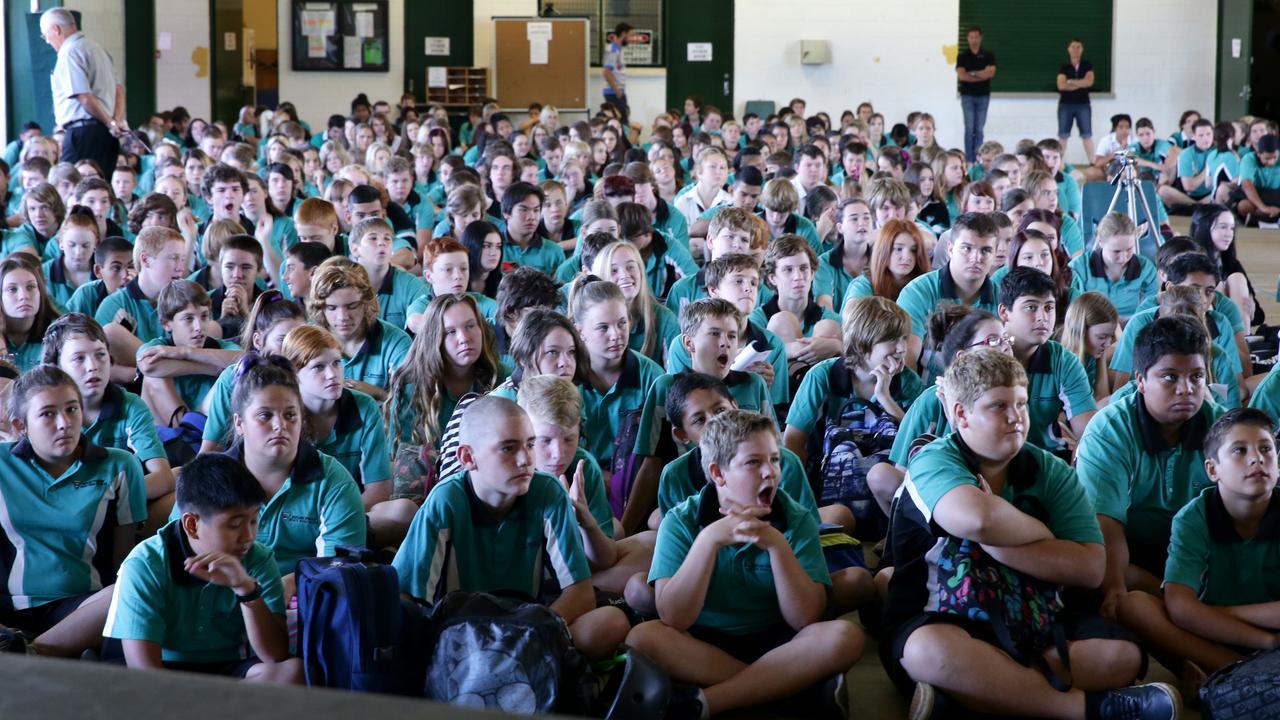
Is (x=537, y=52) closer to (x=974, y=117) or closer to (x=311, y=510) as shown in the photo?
(x=974, y=117)

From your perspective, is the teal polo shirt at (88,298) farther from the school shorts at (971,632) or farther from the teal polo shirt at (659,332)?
the school shorts at (971,632)

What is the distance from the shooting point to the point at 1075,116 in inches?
709

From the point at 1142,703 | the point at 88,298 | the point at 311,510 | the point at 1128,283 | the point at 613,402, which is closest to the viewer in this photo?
the point at 1142,703

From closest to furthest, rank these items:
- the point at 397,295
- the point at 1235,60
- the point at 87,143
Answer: the point at 397,295
the point at 87,143
the point at 1235,60

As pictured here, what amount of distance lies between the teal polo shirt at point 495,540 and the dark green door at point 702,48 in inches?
657

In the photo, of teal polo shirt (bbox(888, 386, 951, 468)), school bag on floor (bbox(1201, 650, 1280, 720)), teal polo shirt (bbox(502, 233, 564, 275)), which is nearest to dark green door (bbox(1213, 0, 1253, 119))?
teal polo shirt (bbox(502, 233, 564, 275))

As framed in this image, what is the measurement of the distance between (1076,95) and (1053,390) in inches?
563

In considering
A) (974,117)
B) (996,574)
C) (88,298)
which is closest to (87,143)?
(88,298)

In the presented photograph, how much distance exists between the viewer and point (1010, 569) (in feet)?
10.6

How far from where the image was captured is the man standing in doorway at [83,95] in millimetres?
9656

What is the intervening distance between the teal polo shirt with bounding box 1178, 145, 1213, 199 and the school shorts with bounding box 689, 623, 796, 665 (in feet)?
39.1

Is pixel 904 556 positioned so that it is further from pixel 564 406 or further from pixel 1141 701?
pixel 564 406

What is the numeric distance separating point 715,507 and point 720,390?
0.79m

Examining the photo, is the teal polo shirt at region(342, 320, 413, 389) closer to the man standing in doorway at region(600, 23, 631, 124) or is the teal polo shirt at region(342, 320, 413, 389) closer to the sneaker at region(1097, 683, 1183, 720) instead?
the sneaker at region(1097, 683, 1183, 720)
